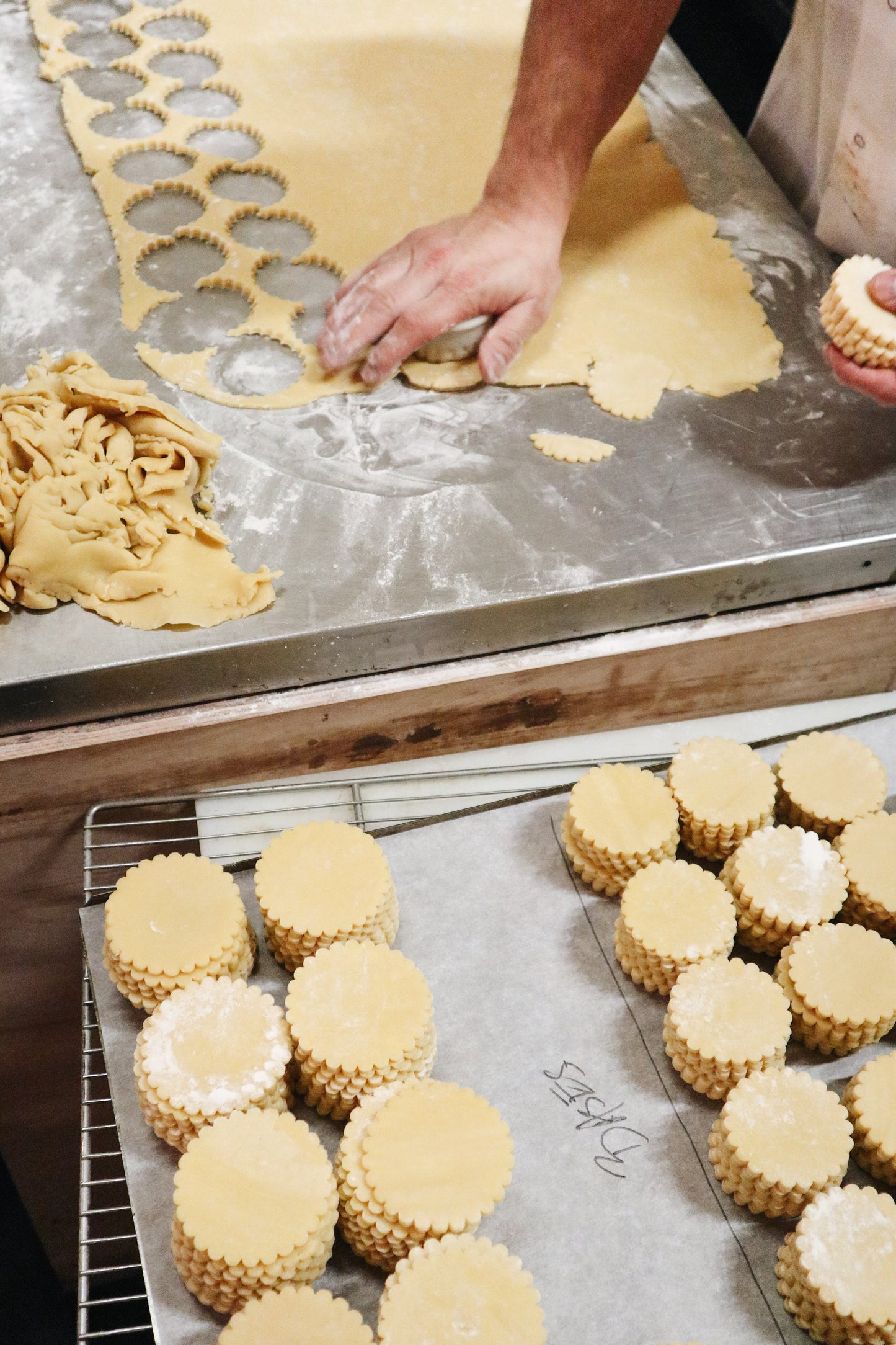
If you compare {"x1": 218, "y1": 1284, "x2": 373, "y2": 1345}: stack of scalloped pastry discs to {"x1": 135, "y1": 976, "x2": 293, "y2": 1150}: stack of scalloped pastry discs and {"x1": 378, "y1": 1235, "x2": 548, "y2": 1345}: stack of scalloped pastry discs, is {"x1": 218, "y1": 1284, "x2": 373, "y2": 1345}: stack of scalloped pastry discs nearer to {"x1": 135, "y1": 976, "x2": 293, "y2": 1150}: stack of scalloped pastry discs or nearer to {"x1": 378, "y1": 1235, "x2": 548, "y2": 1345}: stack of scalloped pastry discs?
{"x1": 378, "y1": 1235, "x2": 548, "y2": 1345}: stack of scalloped pastry discs

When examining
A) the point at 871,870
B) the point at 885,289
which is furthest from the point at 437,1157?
the point at 885,289

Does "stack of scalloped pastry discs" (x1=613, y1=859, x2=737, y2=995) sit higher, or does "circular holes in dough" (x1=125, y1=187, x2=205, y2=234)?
"circular holes in dough" (x1=125, y1=187, x2=205, y2=234)

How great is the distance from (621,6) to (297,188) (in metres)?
0.76

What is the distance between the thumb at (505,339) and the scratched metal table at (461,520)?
0.05m

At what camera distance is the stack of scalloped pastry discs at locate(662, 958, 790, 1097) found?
1.44 m

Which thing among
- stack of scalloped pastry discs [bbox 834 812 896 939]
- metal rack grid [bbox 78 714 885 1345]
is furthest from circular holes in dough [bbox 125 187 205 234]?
stack of scalloped pastry discs [bbox 834 812 896 939]

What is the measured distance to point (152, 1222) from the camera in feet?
4.42

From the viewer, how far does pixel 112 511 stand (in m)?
1.73

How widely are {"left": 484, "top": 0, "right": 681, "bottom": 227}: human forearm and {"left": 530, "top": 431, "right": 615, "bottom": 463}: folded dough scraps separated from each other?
1.68 feet

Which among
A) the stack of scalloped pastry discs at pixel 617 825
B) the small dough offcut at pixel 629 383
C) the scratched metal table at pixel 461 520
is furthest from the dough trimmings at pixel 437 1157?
the small dough offcut at pixel 629 383

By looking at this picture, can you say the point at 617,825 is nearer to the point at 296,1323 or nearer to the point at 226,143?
the point at 296,1323

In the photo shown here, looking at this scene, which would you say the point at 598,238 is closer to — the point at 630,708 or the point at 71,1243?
the point at 630,708

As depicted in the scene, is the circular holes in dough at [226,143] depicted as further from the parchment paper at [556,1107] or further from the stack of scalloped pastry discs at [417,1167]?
the stack of scalloped pastry discs at [417,1167]

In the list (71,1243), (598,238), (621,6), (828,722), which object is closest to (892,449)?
(828,722)
